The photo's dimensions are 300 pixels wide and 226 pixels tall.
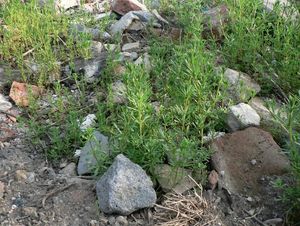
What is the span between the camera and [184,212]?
10.0ft

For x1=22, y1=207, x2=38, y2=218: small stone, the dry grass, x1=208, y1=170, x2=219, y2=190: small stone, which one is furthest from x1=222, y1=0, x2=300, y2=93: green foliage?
x1=22, y1=207, x2=38, y2=218: small stone

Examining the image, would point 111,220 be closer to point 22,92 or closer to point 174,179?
point 174,179

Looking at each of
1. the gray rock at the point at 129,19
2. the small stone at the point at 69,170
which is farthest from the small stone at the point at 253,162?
the gray rock at the point at 129,19

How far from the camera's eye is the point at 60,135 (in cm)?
379

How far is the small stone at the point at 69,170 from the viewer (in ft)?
11.5

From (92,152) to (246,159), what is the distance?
1055 mm

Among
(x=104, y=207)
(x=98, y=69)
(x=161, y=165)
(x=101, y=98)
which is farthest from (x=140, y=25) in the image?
(x=104, y=207)

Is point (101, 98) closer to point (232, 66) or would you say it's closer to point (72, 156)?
point (72, 156)

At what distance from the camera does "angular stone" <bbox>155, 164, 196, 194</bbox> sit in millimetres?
3219

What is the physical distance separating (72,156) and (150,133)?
641 millimetres

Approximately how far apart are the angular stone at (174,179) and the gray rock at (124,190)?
136mm

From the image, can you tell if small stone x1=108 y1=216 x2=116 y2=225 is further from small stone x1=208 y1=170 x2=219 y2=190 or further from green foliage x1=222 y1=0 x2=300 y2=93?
green foliage x1=222 y1=0 x2=300 y2=93

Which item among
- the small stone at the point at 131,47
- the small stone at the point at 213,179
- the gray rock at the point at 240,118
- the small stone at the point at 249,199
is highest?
the gray rock at the point at 240,118

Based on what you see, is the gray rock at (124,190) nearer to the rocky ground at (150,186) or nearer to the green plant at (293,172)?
the rocky ground at (150,186)
